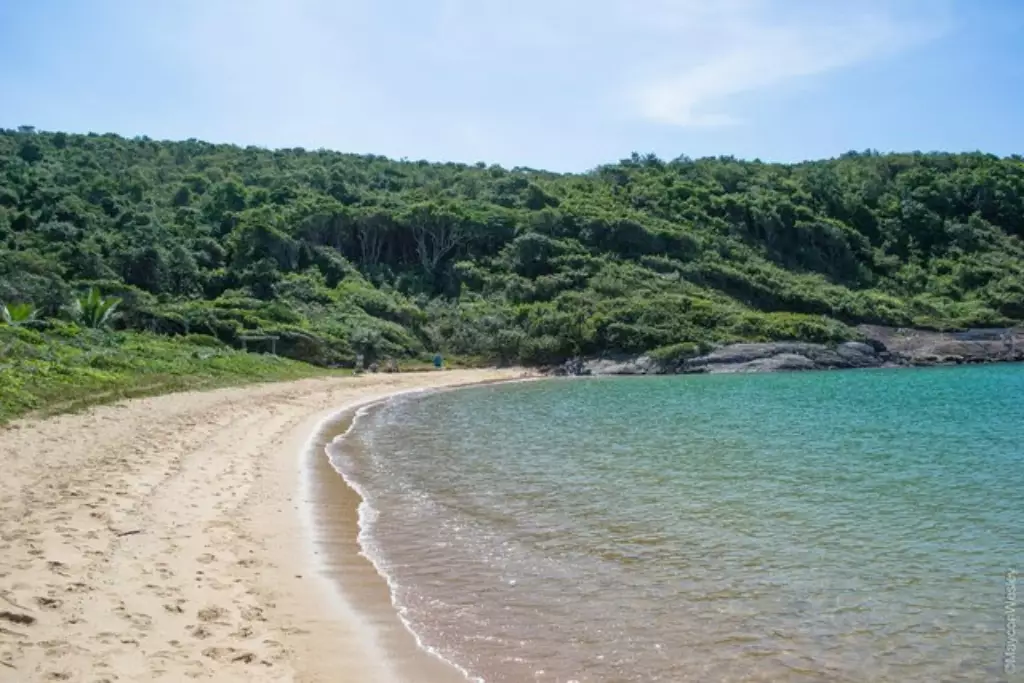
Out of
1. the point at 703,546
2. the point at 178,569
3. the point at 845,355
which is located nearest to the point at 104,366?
the point at 178,569

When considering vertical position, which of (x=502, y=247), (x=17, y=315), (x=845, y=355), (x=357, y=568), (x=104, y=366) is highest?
(x=502, y=247)

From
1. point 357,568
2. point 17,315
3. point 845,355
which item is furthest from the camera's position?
point 845,355

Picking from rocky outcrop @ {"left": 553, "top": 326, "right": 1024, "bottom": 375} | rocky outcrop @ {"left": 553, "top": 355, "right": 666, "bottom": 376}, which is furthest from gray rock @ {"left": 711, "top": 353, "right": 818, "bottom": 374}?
rocky outcrop @ {"left": 553, "top": 355, "right": 666, "bottom": 376}

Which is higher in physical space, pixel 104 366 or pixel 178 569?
pixel 104 366

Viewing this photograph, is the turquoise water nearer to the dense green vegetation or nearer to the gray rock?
the dense green vegetation

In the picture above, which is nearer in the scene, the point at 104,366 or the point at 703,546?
the point at 703,546

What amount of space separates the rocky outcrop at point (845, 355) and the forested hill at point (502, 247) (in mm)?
2134

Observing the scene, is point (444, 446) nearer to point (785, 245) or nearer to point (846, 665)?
point (846, 665)

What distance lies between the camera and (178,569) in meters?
8.89

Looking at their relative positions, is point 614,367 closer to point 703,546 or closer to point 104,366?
point 104,366

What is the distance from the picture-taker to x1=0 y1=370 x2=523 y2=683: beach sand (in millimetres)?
6598

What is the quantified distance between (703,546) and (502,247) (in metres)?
72.3

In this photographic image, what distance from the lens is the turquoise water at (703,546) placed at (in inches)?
295

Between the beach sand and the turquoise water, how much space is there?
2.28 ft
